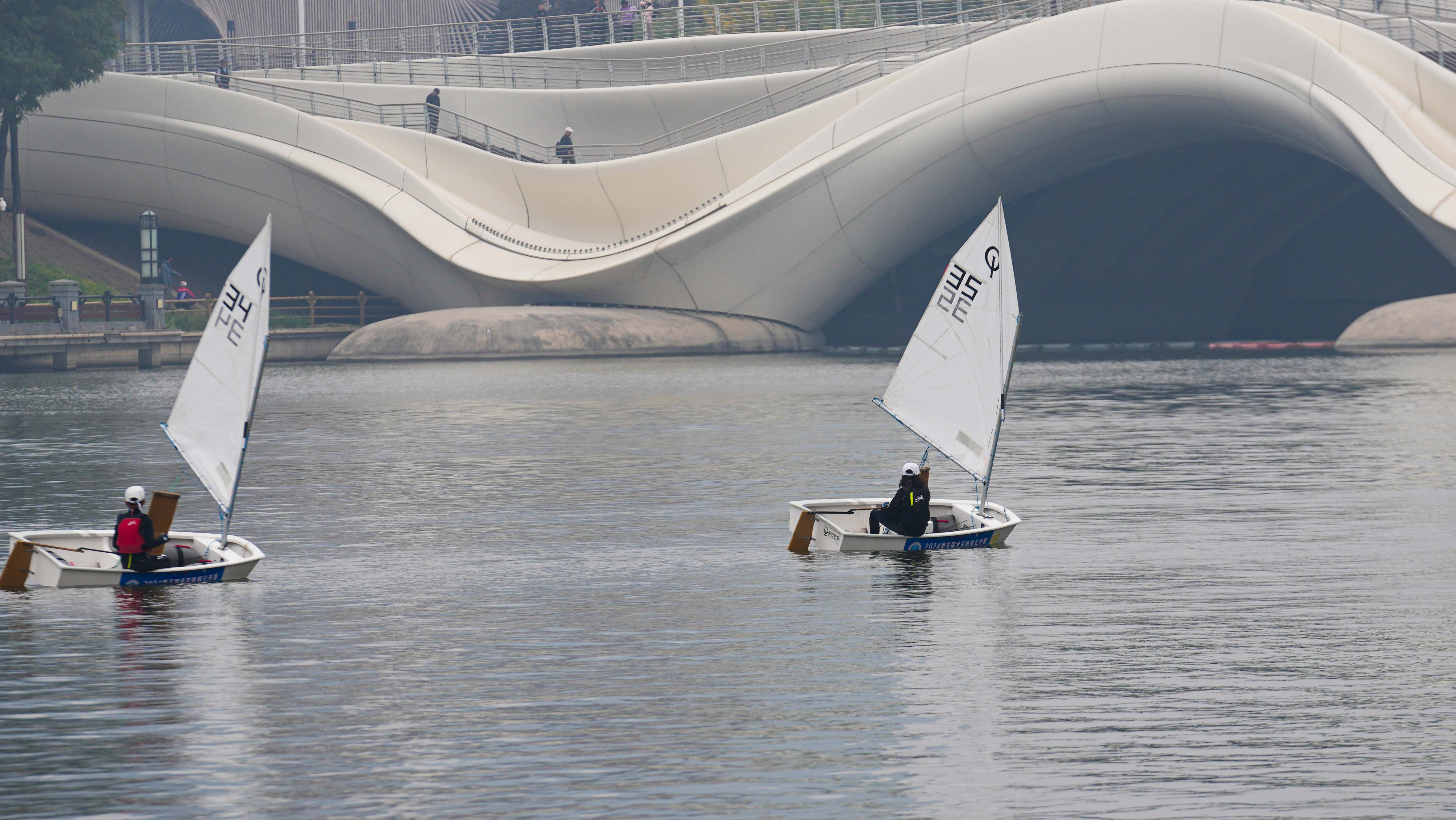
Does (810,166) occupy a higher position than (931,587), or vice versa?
(810,166)

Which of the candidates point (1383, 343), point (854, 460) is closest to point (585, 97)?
point (1383, 343)

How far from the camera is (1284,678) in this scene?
17.9 meters

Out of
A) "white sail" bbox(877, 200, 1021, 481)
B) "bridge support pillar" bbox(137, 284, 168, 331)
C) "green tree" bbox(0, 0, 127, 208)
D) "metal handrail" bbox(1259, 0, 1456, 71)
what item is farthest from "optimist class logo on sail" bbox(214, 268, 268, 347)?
"metal handrail" bbox(1259, 0, 1456, 71)

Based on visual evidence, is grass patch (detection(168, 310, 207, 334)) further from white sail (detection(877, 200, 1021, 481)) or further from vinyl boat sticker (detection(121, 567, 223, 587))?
vinyl boat sticker (detection(121, 567, 223, 587))

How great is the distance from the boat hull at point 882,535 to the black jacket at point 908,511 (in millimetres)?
185

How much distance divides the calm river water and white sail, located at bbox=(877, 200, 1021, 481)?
1.98 metres

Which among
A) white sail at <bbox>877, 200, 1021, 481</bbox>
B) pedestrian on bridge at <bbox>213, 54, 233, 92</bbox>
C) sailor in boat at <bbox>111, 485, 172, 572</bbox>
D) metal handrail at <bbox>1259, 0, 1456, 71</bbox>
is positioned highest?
pedestrian on bridge at <bbox>213, 54, 233, 92</bbox>

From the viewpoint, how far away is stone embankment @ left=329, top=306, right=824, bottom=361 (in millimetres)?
85688

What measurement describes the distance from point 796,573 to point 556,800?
11.4 meters

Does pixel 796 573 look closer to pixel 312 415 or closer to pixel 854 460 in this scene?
pixel 854 460

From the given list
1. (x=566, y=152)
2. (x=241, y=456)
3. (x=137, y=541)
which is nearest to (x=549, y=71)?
(x=566, y=152)

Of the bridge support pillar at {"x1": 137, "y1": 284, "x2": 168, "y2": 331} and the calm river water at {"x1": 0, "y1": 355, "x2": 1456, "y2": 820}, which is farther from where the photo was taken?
the bridge support pillar at {"x1": 137, "y1": 284, "x2": 168, "y2": 331}

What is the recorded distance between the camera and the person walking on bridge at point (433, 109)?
95688 millimetres

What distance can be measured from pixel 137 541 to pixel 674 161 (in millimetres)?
70221
